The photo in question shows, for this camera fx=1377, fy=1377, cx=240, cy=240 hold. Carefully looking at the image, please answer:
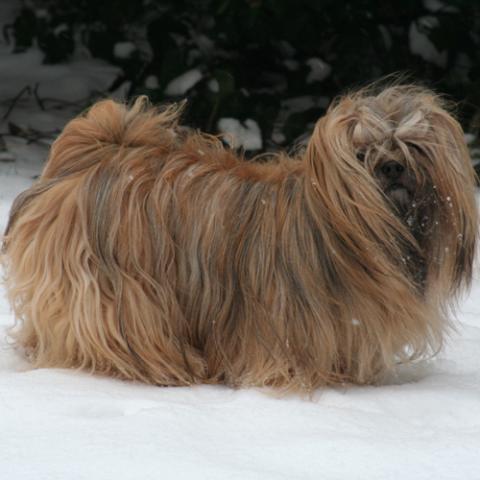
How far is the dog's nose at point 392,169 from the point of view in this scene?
3816mm

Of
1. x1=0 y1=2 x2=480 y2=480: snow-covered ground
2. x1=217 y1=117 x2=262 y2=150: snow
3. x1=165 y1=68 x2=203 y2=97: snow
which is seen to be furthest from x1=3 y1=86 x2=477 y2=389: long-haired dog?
x1=165 y1=68 x2=203 y2=97: snow

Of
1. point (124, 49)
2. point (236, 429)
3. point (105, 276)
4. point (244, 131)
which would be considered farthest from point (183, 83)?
point (236, 429)

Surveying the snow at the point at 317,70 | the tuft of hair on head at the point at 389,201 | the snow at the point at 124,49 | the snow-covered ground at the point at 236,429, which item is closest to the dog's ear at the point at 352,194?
the tuft of hair on head at the point at 389,201

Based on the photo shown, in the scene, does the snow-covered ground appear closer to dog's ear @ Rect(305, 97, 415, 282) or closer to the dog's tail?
the dog's tail

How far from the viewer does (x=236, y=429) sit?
354 centimetres

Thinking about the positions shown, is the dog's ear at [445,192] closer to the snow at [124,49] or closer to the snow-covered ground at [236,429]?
the snow-covered ground at [236,429]

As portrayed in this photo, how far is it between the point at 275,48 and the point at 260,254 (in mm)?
3674

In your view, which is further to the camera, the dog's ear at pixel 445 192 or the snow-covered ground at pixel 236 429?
the dog's ear at pixel 445 192

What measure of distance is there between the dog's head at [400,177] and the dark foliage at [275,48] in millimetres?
2877

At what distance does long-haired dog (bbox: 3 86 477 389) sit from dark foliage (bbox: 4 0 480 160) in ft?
8.78

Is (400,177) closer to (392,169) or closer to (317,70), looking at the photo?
(392,169)

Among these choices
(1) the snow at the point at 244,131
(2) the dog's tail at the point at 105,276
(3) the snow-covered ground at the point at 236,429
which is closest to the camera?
(3) the snow-covered ground at the point at 236,429

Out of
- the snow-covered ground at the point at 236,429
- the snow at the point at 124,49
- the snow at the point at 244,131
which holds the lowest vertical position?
the snow at the point at 244,131

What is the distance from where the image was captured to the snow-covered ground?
321 cm
